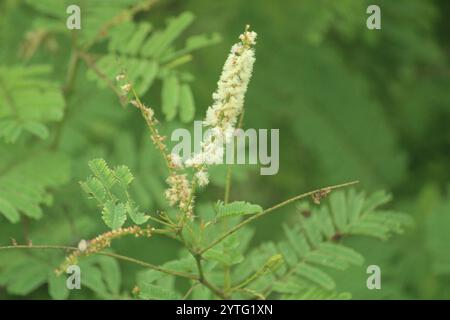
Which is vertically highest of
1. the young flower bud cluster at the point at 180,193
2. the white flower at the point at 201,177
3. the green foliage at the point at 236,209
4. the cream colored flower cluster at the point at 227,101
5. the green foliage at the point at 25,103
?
the green foliage at the point at 25,103

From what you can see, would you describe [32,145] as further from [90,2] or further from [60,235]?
[90,2]

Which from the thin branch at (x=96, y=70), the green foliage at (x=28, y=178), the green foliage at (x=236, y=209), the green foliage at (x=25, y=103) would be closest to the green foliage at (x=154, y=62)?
the thin branch at (x=96, y=70)

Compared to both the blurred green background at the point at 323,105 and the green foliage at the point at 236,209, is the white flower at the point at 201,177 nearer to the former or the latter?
the green foliage at the point at 236,209

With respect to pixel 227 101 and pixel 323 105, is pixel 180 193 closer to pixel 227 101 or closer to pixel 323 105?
pixel 227 101

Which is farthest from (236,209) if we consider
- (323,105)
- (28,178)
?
(323,105)

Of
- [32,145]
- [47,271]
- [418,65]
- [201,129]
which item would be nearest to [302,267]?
[201,129]

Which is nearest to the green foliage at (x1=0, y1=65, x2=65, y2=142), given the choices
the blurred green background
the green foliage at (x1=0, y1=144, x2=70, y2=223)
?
the green foliage at (x1=0, y1=144, x2=70, y2=223)
